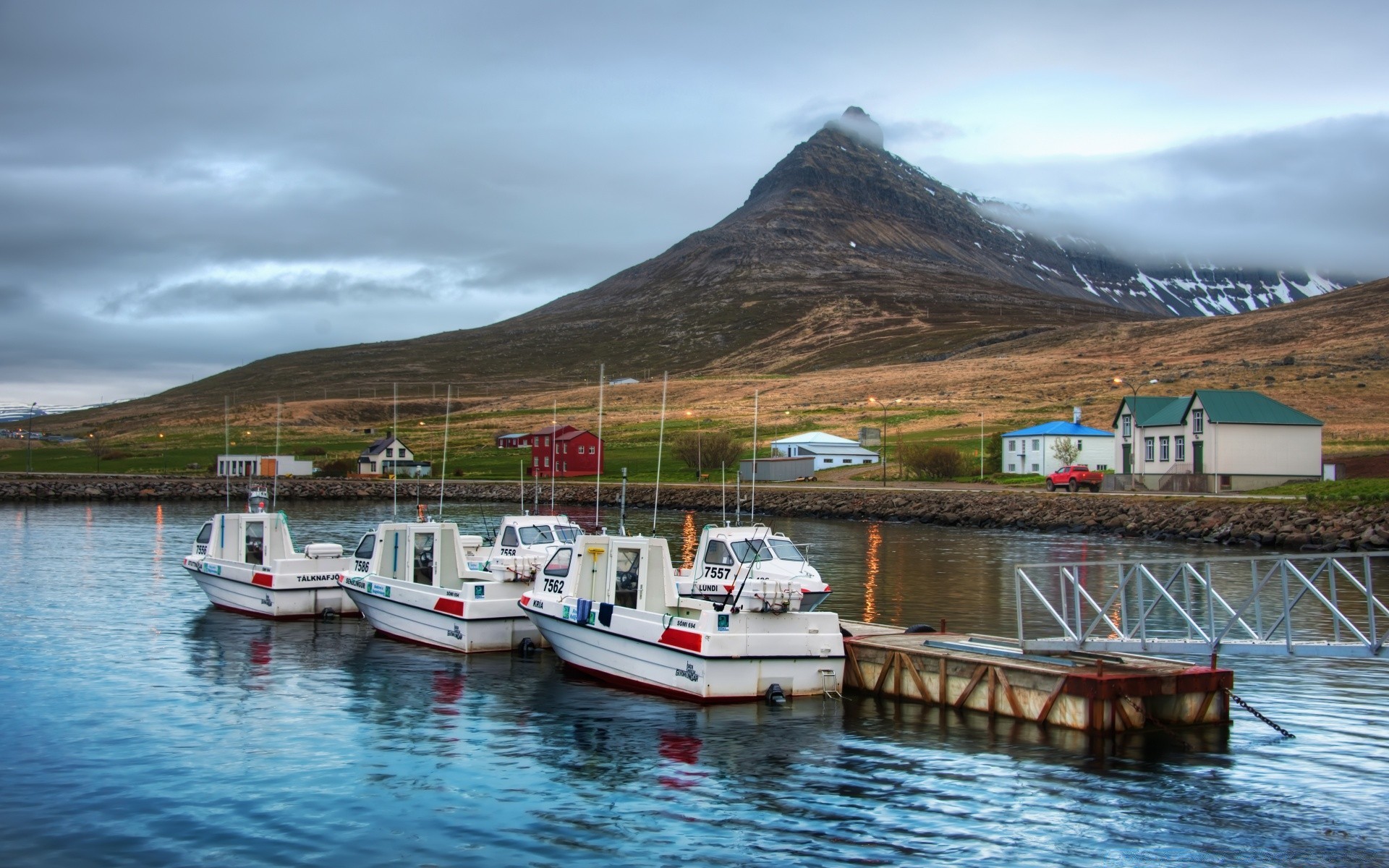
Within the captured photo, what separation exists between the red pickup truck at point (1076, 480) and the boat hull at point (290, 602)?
186 ft

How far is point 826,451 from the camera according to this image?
112 m

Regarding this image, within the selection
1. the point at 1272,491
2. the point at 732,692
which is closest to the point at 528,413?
the point at 1272,491

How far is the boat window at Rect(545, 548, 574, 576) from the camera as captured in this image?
2980 centimetres

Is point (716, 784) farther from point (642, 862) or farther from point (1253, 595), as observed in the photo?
point (1253, 595)

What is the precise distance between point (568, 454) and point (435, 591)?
86789mm

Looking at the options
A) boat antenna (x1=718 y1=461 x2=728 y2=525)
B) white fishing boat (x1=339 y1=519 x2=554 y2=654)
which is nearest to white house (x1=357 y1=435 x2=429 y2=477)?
boat antenna (x1=718 y1=461 x2=728 y2=525)

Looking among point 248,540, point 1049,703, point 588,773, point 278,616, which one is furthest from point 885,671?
point 248,540

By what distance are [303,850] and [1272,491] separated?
67.5m

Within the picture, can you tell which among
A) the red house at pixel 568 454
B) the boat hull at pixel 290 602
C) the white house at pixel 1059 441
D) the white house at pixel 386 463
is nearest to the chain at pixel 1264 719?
the boat hull at pixel 290 602

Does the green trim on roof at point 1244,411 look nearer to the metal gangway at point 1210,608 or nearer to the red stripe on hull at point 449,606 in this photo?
the metal gangway at point 1210,608

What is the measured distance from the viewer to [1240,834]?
1722 cm

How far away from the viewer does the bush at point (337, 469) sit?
126875 millimetres

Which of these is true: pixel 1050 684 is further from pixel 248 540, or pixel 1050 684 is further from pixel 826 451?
pixel 826 451

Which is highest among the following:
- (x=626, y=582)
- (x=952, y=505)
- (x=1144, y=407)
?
(x=1144, y=407)
